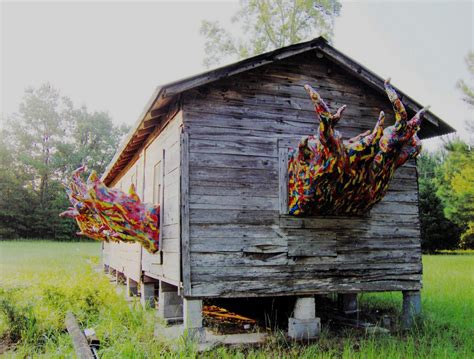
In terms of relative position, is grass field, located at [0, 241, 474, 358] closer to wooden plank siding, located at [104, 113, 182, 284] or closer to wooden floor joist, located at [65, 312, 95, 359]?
wooden floor joist, located at [65, 312, 95, 359]

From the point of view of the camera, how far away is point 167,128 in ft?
29.1

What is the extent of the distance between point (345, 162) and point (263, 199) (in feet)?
5.18

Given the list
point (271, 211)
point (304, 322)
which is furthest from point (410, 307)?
point (271, 211)

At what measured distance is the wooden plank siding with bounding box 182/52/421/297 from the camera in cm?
743

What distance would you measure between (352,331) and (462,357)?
2.27 meters

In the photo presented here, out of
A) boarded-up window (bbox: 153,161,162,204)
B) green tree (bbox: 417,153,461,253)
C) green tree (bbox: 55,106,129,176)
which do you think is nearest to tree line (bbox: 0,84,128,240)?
green tree (bbox: 55,106,129,176)

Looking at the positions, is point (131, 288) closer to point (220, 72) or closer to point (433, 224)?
point (220, 72)

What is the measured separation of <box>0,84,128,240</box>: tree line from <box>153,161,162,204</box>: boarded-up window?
38203 mm

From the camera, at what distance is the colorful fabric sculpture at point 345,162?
673cm

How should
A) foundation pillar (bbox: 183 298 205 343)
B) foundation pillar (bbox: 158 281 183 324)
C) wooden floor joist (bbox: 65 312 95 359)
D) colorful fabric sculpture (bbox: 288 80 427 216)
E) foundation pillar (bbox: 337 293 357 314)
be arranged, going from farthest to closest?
1. foundation pillar (bbox: 337 293 357 314)
2. foundation pillar (bbox: 158 281 183 324)
3. foundation pillar (bbox: 183 298 205 343)
4. colorful fabric sculpture (bbox: 288 80 427 216)
5. wooden floor joist (bbox: 65 312 95 359)

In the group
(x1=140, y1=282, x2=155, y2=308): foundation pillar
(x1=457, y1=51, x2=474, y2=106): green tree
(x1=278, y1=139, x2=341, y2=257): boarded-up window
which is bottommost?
(x1=140, y1=282, x2=155, y2=308): foundation pillar

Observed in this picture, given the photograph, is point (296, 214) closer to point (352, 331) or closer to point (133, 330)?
point (352, 331)

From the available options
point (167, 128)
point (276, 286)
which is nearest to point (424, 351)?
point (276, 286)

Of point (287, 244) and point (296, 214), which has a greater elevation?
point (296, 214)
